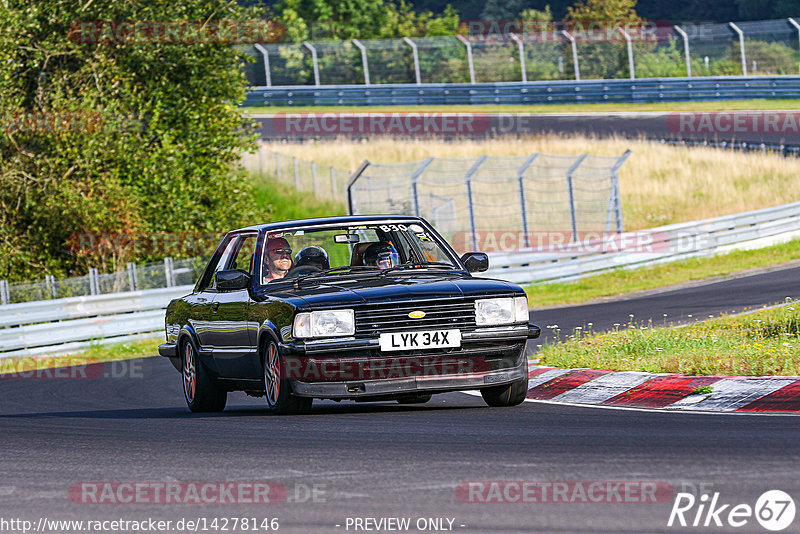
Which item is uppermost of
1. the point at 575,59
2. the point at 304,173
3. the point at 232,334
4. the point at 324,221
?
the point at 575,59

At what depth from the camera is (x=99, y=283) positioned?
21.2 meters

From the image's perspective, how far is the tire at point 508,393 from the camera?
9117mm

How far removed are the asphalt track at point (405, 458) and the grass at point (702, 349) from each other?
1382 mm

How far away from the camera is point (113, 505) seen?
5730mm

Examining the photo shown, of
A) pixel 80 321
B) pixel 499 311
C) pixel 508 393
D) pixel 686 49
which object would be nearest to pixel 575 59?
pixel 686 49

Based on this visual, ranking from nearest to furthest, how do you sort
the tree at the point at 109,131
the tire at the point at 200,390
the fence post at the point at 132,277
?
the tire at the point at 200,390
the fence post at the point at 132,277
the tree at the point at 109,131

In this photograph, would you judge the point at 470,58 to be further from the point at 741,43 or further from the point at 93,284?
the point at 93,284

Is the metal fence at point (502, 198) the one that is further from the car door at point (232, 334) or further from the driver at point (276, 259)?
the driver at point (276, 259)

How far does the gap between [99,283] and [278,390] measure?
13.1m

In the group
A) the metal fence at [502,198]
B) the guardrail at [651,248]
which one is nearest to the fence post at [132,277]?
the metal fence at [502,198]

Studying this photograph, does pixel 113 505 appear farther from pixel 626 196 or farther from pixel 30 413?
pixel 626 196

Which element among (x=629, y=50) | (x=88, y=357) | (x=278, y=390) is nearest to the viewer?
(x=278, y=390)

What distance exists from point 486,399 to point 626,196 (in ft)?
86.1

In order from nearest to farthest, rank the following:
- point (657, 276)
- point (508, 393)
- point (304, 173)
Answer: point (508, 393), point (657, 276), point (304, 173)
